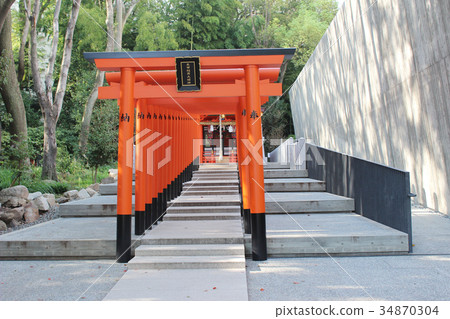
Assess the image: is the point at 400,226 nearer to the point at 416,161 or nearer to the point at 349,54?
the point at 416,161

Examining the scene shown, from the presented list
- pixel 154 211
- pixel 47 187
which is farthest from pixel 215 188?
pixel 47 187

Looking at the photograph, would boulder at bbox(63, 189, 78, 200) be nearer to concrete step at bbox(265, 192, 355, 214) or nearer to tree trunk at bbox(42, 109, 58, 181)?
tree trunk at bbox(42, 109, 58, 181)

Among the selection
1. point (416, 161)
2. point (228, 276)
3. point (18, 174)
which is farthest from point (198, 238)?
point (18, 174)

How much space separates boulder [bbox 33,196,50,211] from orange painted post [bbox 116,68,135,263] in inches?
185

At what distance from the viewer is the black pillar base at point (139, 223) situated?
5.80 meters

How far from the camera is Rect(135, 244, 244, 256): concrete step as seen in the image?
4891mm

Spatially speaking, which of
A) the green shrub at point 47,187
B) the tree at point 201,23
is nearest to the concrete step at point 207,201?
the green shrub at point 47,187

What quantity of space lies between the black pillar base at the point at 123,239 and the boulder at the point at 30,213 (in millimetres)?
4039

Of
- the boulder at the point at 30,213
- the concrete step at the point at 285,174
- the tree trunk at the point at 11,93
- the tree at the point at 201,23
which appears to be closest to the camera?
the boulder at the point at 30,213

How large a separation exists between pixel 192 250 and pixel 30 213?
5.05 metres

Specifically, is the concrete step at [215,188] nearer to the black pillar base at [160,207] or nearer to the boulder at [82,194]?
the black pillar base at [160,207]

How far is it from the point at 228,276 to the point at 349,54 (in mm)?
8938
